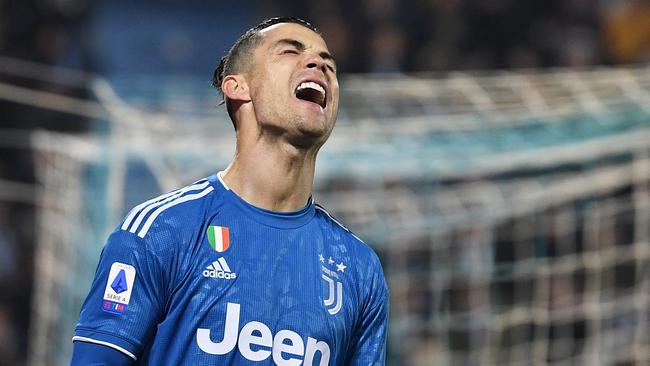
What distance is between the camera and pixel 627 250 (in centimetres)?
575

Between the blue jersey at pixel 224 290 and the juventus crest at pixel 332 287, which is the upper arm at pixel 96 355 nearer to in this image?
the blue jersey at pixel 224 290

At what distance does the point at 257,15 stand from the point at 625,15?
341 centimetres

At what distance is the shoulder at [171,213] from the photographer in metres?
2.31

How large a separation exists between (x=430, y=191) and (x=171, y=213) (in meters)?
4.24

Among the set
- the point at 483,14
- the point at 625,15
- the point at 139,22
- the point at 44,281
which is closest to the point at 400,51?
the point at 483,14

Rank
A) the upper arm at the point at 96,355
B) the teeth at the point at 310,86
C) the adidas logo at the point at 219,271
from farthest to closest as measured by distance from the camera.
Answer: the teeth at the point at 310,86, the adidas logo at the point at 219,271, the upper arm at the point at 96,355

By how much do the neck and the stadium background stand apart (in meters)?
2.32

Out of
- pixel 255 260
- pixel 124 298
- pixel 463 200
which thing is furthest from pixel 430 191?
pixel 124 298

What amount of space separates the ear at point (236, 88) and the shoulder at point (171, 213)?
0.23 metres

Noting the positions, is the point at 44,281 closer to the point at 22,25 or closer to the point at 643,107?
the point at 22,25

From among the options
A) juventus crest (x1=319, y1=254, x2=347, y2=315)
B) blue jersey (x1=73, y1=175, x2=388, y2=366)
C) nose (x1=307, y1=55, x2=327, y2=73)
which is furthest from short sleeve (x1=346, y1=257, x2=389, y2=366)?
nose (x1=307, y1=55, x2=327, y2=73)

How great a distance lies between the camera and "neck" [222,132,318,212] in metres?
2.53

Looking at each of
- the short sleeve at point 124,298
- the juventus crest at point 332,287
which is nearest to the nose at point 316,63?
the juventus crest at point 332,287

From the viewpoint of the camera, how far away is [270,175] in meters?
2.54
